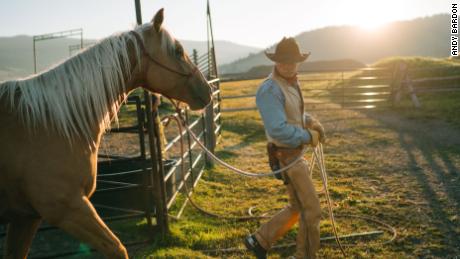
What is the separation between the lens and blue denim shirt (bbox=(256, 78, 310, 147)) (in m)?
2.96

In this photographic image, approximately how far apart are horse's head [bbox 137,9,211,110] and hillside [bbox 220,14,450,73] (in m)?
70.3

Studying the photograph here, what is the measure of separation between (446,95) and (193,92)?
12706 millimetres

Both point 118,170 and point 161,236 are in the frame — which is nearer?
point 161,236

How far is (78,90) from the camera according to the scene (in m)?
2.62

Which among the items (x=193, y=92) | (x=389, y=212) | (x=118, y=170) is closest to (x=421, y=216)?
(x=389, y=212)

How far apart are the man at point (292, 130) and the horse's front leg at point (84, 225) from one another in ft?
4.30

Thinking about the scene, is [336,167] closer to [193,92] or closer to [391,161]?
[391,161]

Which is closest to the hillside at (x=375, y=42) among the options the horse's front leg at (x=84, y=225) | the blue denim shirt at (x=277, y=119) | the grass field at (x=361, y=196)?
the grass field at (x=361, y=196)

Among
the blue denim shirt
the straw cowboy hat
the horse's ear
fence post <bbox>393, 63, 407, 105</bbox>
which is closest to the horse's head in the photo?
the horse's ear

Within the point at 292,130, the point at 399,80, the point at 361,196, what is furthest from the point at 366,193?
the point at 399,80

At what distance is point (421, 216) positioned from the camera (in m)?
4.41

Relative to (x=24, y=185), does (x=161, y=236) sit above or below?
below

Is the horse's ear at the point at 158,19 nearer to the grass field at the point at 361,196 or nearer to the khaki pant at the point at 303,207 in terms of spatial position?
the khaki pant at the point at 303,207

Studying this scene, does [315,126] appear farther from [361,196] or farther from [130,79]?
[361,196]
